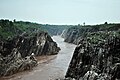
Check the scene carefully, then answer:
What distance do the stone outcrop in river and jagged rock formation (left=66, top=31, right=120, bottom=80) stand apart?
1769 centimetres

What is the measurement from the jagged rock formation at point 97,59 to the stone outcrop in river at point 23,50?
17687mm

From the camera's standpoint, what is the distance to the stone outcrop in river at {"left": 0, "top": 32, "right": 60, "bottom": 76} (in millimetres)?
63709

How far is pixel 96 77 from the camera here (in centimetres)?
4112

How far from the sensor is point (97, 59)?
47562mm

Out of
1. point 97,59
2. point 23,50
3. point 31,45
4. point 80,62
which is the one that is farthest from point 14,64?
point 31,45

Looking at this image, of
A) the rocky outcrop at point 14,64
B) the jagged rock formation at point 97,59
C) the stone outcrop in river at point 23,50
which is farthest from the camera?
the stone outcrop in river at point 23,50

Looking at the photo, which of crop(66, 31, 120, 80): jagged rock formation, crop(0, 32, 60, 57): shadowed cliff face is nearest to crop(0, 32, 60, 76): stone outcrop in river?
crop(0, 32, 60, 57): shadowed cliff face

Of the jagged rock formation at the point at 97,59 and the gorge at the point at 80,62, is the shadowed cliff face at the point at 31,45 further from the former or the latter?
the jagged rock formation at the point at 97,59

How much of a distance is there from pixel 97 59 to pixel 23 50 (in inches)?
1804

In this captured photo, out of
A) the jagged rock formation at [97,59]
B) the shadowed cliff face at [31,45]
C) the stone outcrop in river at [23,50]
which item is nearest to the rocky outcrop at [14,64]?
the stone outcrop in river at [23,50]

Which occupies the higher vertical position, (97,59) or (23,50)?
(97,59)

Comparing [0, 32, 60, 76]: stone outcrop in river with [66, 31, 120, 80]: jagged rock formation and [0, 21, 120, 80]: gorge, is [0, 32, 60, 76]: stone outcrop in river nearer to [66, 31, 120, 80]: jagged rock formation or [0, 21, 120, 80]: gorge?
[0, 21, 120, 80]: gorge

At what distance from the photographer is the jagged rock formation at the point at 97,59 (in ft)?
137

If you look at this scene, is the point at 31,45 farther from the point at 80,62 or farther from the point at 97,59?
the point at 97,59
